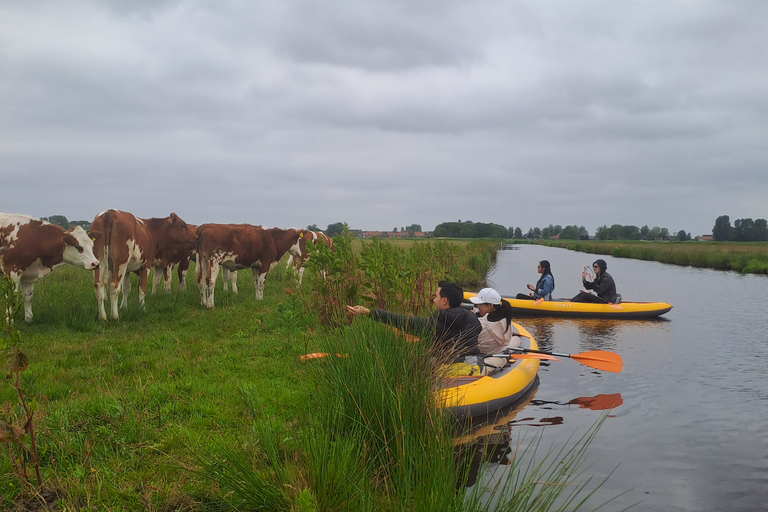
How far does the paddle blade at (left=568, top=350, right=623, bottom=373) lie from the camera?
8.73 m

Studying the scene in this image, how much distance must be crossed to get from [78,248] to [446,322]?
7.16 m

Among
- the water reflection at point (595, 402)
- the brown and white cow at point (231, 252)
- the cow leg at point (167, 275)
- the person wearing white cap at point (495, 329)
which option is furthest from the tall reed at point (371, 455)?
the cow leg at point (167, 275)

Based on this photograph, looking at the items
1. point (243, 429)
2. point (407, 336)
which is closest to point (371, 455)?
point (243, 429)

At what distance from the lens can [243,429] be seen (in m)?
5.03

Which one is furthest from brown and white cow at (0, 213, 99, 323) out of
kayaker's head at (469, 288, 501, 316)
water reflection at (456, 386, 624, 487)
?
water reflection at (456, 386, 624, 487)

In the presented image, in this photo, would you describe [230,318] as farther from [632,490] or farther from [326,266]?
[632,490]

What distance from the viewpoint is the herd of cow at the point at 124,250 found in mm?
A: 9883

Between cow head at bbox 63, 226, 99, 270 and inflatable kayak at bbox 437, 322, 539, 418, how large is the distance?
7374 millimetres

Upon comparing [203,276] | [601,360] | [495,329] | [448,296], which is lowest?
[601,360]

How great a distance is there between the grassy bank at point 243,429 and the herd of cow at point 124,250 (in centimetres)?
174

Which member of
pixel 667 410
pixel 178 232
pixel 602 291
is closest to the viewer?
pixel 667 410

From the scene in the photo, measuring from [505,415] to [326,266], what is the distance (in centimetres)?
392

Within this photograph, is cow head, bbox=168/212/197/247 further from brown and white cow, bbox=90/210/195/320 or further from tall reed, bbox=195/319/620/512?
tall reed, bbox=195/319/620/512

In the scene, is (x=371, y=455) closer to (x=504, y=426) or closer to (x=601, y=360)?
(x=504, y=426)
